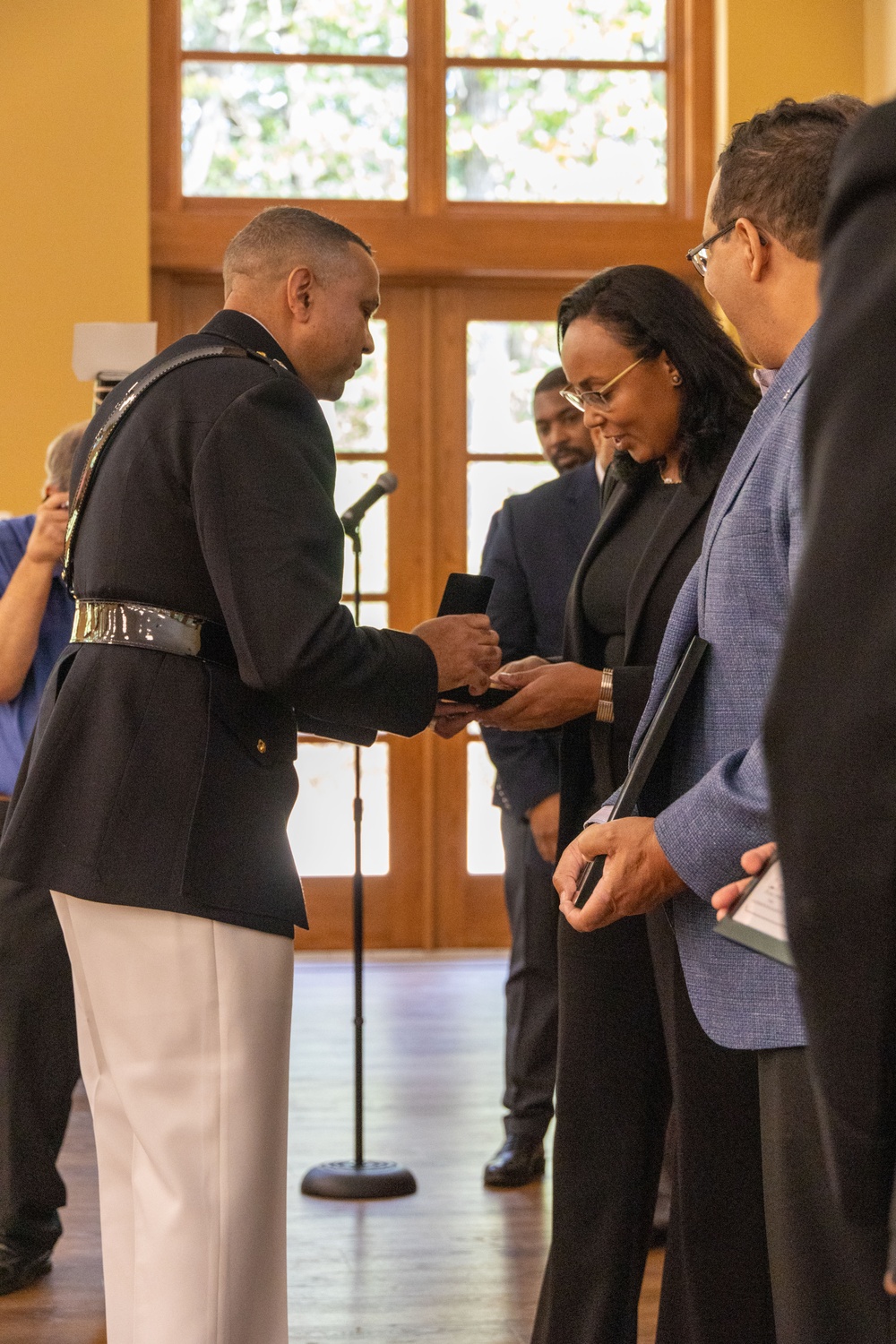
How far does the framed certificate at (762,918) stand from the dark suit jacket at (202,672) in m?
0.74

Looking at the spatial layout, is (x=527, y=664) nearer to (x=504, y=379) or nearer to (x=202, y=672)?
(x=202, y=672)

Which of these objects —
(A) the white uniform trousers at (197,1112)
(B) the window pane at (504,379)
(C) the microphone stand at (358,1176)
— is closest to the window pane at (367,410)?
(B) the window pane at (504,379)

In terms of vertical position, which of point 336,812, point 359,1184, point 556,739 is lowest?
point 359,1184

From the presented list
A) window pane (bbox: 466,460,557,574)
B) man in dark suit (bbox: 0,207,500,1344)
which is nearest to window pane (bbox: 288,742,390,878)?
window pane (bbox: 466,460,557,574)

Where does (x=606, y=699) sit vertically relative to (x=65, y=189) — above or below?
below

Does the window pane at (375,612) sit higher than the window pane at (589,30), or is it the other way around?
the window pane at (589,30)

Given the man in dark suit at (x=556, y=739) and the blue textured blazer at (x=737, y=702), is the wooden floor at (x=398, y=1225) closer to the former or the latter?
the man in dark suit at (x=556, y=739)

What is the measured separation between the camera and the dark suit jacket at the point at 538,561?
10.9ft

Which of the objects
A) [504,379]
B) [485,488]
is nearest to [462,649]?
[485,488]

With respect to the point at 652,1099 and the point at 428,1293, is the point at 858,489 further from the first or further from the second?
the point at 428,1293

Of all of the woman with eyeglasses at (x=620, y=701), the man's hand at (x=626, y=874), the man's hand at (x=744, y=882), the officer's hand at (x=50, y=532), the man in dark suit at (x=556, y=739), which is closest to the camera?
the man's hand at (x=744, y=882)

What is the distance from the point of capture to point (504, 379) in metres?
6.23

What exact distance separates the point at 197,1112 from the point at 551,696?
0.73m

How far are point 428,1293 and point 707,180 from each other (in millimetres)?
4807
